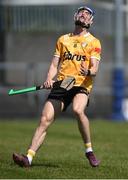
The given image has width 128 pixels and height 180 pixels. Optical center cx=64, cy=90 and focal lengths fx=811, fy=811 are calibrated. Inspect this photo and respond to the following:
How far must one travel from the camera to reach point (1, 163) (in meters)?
11.5

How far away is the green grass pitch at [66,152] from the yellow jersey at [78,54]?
1274 mm

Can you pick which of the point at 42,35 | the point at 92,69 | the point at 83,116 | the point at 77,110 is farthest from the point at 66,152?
the point at 42,35

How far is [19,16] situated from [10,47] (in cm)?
130

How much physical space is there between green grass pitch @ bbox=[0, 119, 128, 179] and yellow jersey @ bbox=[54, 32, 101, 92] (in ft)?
4.18

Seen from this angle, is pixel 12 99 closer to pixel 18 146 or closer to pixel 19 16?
pixel 19 16

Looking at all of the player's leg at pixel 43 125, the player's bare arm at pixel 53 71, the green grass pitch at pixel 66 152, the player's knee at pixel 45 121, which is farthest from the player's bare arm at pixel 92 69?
the green grass pitch at pixel 66 152

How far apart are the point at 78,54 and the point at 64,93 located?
571 millimetres

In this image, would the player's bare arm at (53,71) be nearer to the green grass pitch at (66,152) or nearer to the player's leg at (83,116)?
the player's leg at (83,116)

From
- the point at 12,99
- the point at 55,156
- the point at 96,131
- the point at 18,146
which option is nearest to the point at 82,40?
the point at 55,156

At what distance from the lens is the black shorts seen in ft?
36.6

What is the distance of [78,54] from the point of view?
11.1 m

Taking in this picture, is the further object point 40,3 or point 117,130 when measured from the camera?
point 40,3

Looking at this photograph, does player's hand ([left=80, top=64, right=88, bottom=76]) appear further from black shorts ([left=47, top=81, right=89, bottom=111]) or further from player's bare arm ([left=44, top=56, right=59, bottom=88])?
player's bare arm ([left=44, top=56, right=59, bottom=88])

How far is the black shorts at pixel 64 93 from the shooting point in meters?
11.1
